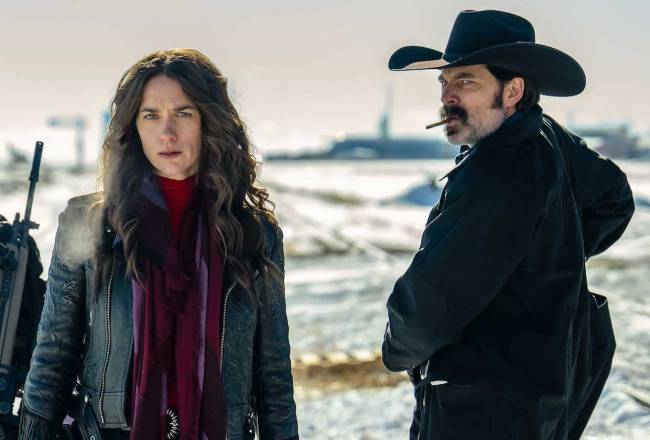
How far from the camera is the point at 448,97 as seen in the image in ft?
9.29

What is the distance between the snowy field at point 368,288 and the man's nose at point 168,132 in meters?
0.37

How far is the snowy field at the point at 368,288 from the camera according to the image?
5754 millimetres

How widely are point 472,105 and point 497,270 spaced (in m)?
0.54

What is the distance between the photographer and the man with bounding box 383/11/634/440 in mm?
2600

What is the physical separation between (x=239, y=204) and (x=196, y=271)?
11.5 inches

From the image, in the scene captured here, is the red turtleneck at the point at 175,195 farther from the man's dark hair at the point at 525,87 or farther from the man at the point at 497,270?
the man's dark hair at the point at 525,87

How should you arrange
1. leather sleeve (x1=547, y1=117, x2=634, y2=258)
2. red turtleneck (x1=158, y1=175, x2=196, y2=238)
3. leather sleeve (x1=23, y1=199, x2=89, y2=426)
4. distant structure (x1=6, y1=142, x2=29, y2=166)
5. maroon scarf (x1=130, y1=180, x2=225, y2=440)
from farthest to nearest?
distant structure (x1=6, y1=142, x2=29, y2=166) < leather sleeve (x1=547, y1=117, x2=634, y2=258) < red turtleneck (x1=158, y1=175, x2=196, y2=238) < leather sleeve (x1=23, y1=199, x2=89, y2=426) < maroon scarf (x1=130, y1=180, x2=225, y2=440)

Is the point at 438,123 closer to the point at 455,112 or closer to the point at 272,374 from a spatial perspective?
the point at 455,112

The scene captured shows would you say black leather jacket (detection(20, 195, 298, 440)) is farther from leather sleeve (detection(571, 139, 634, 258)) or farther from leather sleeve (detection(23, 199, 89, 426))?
leather sleeve (detection(571, 139, 634, 258))

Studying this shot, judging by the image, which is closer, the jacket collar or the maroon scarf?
the maroon scarf

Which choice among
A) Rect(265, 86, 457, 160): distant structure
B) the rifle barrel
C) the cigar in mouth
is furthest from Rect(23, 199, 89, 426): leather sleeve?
Rect(265, 86, 457, 160): distant structure

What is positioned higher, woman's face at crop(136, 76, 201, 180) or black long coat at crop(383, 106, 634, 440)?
woman's face at crop(136, 76, 201, 180)

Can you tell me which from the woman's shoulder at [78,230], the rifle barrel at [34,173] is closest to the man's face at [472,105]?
the woman's shoulder at [78,230]

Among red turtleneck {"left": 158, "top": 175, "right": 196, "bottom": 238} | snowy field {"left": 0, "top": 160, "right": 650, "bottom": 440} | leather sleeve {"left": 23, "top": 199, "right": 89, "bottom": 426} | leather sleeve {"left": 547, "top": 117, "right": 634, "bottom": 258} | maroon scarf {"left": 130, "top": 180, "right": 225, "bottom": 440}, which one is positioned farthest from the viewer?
snowy field {"left": 0, "top": 160, "right": 650, "bottom": 440}
